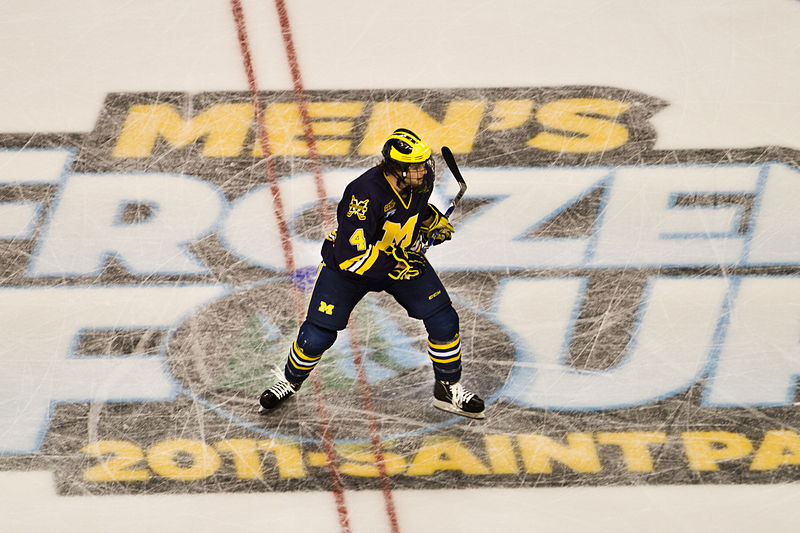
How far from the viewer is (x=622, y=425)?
17.4 feet

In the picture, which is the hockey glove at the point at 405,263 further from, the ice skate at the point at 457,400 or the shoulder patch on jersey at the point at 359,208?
the ice skate at the point at 457,400

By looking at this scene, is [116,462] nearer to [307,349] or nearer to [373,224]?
[307,349]

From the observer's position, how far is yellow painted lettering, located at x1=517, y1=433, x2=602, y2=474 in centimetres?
516

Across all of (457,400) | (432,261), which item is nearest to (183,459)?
(457,400)

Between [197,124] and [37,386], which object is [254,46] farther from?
[37,386]

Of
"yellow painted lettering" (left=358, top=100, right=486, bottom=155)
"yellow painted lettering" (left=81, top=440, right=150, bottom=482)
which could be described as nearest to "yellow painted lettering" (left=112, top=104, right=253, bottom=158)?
"yellow painted lettering" (left=358, top=100, right=486, bottom=155)

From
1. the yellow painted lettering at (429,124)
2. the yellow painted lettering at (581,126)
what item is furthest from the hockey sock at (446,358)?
the yellow painted lettering at (581,126)

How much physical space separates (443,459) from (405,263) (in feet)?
3.47

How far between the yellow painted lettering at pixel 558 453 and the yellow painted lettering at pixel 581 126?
73.5 inches

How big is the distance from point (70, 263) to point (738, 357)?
11.9ft

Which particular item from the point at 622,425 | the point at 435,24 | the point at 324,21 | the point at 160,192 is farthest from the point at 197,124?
the point at 622,425

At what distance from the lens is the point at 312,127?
20.9ft

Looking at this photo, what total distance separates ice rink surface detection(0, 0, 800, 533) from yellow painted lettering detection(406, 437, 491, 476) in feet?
0.05

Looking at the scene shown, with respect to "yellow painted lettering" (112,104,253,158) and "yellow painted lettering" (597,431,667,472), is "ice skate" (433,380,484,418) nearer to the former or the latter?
"yellow painted lettering" (597,431,667,472)
